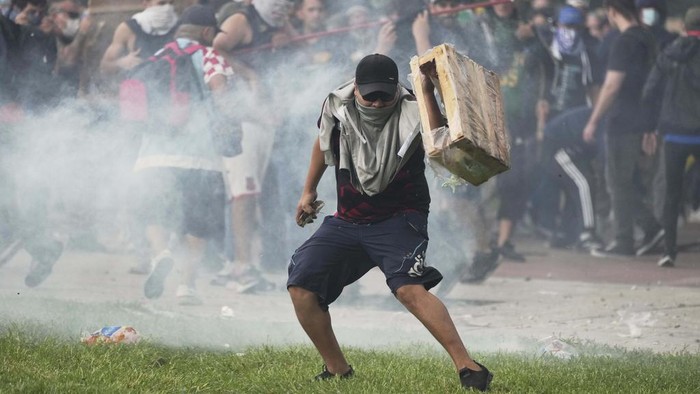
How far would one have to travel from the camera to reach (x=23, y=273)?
11312 mm

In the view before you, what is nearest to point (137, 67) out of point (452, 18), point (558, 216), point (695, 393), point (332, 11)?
point (332, 11)

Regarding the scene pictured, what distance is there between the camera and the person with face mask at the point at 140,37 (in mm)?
12000

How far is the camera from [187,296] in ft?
36.1

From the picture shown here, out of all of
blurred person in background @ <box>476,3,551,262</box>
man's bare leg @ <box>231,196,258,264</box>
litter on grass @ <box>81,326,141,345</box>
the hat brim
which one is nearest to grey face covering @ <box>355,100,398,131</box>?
the hat brim

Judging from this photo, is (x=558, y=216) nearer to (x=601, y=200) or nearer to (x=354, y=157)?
(x=601, y=200)

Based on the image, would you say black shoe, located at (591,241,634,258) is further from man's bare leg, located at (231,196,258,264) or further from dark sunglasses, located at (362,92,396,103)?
dark sunglasses, located at (362,92,396,103)

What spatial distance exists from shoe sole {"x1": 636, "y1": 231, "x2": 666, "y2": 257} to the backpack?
4412 millimetres

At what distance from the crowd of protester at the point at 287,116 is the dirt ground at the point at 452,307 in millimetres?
207

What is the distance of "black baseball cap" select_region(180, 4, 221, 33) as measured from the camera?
1201 cm

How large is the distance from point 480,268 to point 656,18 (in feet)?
9.43

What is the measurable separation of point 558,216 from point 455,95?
24.9 ft

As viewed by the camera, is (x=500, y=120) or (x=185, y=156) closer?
(x=500, y=120)

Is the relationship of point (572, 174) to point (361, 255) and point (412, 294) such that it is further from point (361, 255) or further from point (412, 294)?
point (412, 294)

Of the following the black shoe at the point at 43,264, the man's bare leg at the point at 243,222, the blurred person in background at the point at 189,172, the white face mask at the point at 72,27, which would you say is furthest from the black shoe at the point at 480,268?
the white face mask at the point at 72,27
